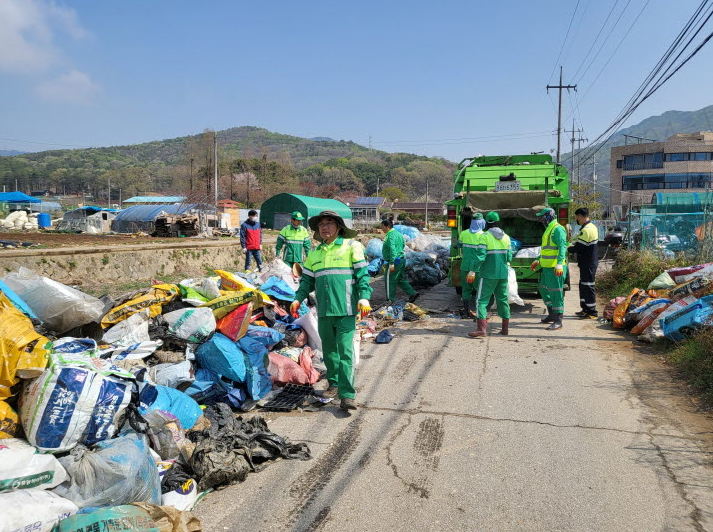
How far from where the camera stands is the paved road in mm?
2891

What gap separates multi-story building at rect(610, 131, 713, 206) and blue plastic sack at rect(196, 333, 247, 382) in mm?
49936

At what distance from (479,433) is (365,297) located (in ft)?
4.78

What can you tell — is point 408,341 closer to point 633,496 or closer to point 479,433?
point 479,433

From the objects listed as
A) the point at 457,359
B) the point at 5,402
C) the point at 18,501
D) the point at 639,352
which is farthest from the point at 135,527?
the point at 639,352

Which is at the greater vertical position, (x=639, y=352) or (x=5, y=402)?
(x=5, y=402)

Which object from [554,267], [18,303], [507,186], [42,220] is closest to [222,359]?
[18,303]

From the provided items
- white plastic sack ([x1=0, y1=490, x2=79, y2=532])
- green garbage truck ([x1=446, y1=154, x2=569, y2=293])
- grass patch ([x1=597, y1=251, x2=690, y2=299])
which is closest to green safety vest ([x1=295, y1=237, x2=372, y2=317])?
white plastic sack ([x1=0, y1=490, x2=79, y2=532])

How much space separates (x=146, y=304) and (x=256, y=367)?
158cm

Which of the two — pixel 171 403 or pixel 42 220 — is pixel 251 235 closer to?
pixel 171 403

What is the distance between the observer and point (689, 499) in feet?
9.89

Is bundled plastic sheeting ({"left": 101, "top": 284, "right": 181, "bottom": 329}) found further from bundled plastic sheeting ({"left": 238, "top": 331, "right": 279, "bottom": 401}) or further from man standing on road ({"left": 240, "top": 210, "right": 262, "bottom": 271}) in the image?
man standing on road ({"left": 240, "top": 210, "right": 262, "bottom": 271})

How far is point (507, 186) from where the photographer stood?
941 cm

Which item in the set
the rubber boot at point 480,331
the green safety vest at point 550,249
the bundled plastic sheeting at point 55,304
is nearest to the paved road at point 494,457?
the rubber boot at point 480,331

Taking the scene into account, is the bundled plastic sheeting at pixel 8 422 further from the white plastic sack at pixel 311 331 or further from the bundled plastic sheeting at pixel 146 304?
the white plastic sack at pixel 311 331
